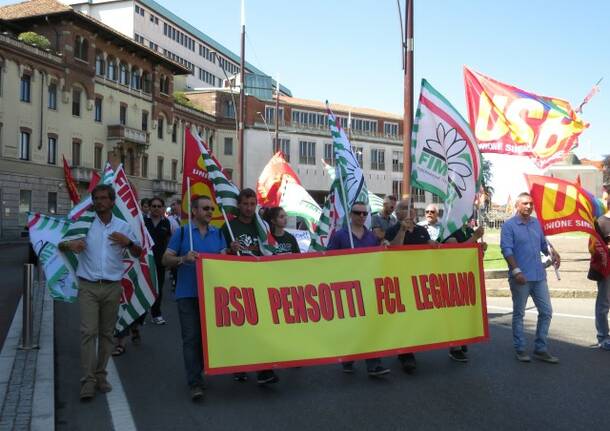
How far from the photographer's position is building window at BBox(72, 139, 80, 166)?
42312mm

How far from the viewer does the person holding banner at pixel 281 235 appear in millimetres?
6727

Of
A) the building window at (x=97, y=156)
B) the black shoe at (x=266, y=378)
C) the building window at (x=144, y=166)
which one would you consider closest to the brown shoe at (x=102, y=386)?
the black shoe at (x=266, y=378)

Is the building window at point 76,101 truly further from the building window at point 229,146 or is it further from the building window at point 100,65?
the building window at point 229,146

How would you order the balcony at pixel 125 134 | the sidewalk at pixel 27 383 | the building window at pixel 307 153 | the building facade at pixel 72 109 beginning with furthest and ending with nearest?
the building window at pixel 307 153 < the balcony at pixel 125 134 < the building facade at pixel 72 109 < the sidewalk at pixel 27 383

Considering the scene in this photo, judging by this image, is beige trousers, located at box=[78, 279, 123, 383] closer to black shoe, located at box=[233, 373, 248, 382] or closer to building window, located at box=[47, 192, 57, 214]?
black shoe, located at box=[233, 373, 248, 382]

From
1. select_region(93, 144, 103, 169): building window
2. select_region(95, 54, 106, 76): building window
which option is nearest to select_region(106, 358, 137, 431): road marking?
select_region(93, 144, 103, 169): building window

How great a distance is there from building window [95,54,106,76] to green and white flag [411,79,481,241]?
4184 centimetres

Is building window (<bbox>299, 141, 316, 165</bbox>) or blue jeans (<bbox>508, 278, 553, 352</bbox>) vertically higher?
building window (<bbox>299, 141, 316, 165</bbox>)

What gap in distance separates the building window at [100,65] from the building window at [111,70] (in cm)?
54

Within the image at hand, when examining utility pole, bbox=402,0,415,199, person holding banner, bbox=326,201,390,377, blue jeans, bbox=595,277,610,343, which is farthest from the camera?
utility pole, bbox=402,0,415,199

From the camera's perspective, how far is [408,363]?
650cm

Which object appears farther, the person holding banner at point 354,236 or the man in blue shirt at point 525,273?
the man in blue shirt at point 525,273

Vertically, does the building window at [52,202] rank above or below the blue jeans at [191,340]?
above

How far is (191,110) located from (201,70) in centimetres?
2055
